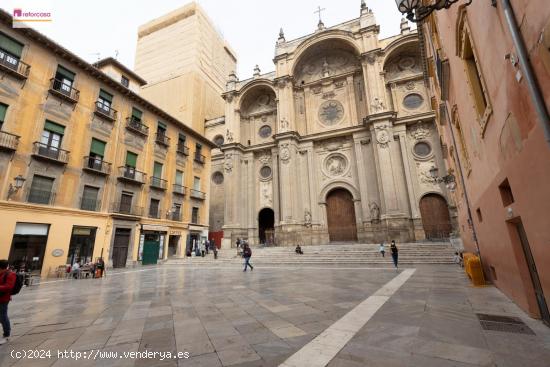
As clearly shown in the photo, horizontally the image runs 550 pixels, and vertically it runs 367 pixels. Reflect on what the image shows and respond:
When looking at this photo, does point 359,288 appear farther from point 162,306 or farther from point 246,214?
point 246,214

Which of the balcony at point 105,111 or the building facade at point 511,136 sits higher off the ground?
the balcony at point 105,111

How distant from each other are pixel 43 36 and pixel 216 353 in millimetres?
19717

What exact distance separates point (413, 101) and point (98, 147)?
25.4 metres

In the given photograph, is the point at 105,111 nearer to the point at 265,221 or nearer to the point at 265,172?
the point at 265,172

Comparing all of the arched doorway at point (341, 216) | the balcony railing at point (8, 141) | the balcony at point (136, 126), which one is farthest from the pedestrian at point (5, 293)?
the arched doorway at point (341, 216)

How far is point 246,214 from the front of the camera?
2617 cm

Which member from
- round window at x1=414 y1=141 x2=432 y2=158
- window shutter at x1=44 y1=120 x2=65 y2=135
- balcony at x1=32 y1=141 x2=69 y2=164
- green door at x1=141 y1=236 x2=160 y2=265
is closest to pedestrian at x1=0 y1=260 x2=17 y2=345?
balcony at x1=32 y1=141 x2=69 y2=164

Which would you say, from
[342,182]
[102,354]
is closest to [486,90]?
[102,354]

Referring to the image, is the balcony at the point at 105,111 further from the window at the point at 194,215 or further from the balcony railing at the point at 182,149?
the window at the point at 194,215

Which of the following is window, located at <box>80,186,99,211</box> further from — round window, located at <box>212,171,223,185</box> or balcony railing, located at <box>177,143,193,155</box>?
round window, located at <box>212,171,223,185</box>

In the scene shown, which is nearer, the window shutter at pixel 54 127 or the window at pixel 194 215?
the window shutter at pixel 54 127

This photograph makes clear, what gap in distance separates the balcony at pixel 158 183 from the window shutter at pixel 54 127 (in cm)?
649

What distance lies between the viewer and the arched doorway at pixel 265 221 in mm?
26891

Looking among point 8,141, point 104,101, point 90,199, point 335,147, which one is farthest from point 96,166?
point 335,147
